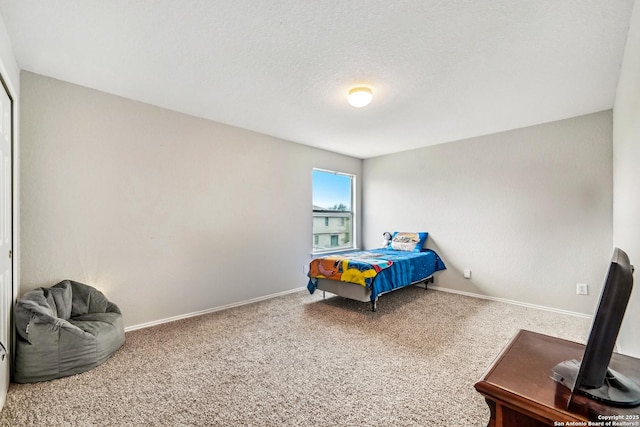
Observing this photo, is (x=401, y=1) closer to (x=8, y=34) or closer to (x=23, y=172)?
(x=8, y=34)

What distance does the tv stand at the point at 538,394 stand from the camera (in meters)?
0.78

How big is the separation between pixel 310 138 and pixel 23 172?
10.1 feet

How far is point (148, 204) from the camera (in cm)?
305

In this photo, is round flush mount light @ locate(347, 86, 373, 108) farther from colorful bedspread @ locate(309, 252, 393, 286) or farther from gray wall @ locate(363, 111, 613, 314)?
gray wall @ locate(363, 111, 613, 314)

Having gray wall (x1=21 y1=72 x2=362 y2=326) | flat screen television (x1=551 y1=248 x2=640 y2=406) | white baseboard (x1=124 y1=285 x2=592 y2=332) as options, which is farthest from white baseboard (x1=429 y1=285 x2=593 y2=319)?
flat screen television (x1=551 y1=248 x2=640 y2=406)

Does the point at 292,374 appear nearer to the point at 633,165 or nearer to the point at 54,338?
the point at 54,338

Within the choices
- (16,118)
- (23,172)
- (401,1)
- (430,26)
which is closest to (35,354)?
(23,172)

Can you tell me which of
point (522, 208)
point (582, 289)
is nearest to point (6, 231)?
point (522, 208)

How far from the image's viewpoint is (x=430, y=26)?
1.84 meters

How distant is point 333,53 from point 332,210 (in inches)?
129

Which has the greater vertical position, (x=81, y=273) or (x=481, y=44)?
(x=481, y=44)

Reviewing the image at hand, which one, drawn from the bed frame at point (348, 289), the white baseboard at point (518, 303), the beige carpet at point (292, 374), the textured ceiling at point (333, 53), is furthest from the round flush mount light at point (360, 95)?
the white baseboard at point (518, 303)

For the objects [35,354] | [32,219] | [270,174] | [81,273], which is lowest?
[35,354]

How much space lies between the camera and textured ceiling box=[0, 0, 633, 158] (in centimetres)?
172
